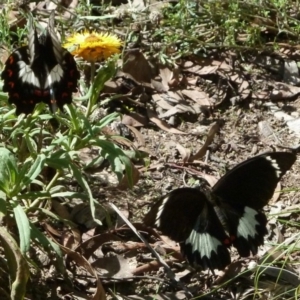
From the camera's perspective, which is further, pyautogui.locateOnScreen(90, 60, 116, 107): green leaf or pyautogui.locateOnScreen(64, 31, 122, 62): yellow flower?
pyautogui.locateOnScreen(64, 31, 122, 62): yellow flower

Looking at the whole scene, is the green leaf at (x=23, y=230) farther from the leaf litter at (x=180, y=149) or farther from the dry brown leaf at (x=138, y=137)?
the dry brown leaf at (x=138, y=137)

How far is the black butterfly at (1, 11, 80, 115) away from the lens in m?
3.34

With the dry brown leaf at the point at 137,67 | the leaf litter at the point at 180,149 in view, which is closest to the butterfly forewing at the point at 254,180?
the leaf litter at the point at 180,149

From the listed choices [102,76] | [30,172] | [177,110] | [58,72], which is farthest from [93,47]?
[177,110]

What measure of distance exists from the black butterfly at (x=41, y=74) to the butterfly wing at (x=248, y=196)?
86cm

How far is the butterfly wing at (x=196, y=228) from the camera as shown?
353 cm

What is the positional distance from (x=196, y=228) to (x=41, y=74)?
0.99 m

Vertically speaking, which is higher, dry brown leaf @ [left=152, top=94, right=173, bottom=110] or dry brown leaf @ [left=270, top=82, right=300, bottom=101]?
dry brown leaf @ [left=270, top=82, right=300, bottom=101]

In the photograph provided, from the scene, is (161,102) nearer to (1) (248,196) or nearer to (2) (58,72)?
(1) (248,196)

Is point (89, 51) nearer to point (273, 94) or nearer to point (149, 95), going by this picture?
point (149, 95)

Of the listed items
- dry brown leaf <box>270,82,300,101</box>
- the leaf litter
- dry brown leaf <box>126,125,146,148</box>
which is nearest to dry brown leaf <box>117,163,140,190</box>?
the leaf litter

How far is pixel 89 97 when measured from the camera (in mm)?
3625

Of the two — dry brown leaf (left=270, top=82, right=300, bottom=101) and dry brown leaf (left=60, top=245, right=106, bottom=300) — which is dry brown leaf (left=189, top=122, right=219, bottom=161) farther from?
dry brown leaf (left=60, top=245, right=106, bottom=300)

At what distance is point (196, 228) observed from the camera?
3604 millimetres
